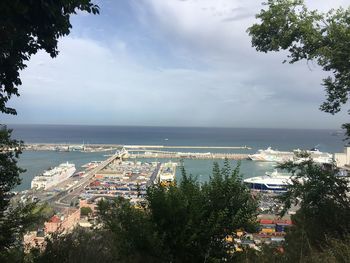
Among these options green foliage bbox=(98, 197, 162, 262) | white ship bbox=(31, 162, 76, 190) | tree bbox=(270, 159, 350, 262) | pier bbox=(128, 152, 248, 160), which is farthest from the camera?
pier bbox=(128, 152, 248, 160)

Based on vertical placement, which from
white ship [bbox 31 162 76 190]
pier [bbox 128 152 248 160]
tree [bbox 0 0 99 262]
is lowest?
white ship [bbox 31 162 76 190]

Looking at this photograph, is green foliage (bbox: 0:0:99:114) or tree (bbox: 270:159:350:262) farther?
tree (bbox: 270:159:350:262)

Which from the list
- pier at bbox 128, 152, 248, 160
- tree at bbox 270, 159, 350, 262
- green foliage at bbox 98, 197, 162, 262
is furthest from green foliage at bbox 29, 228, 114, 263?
pier at bbox 128, 152, 248, 160

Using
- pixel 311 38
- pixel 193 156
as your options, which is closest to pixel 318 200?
pixel 311 38

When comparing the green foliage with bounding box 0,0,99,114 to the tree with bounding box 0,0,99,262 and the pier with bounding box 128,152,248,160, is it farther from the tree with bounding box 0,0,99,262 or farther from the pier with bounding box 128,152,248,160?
the pier with bounding box 128,152,248,160

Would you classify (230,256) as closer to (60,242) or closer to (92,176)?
(60,242)

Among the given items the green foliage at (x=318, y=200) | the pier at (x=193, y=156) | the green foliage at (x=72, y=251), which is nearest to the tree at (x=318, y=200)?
the green foliage at (x=318, y=200)

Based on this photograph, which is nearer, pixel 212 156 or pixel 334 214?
pixel 334 214

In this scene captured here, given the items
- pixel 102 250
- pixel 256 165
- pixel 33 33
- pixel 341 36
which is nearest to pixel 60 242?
pixel 102 250
